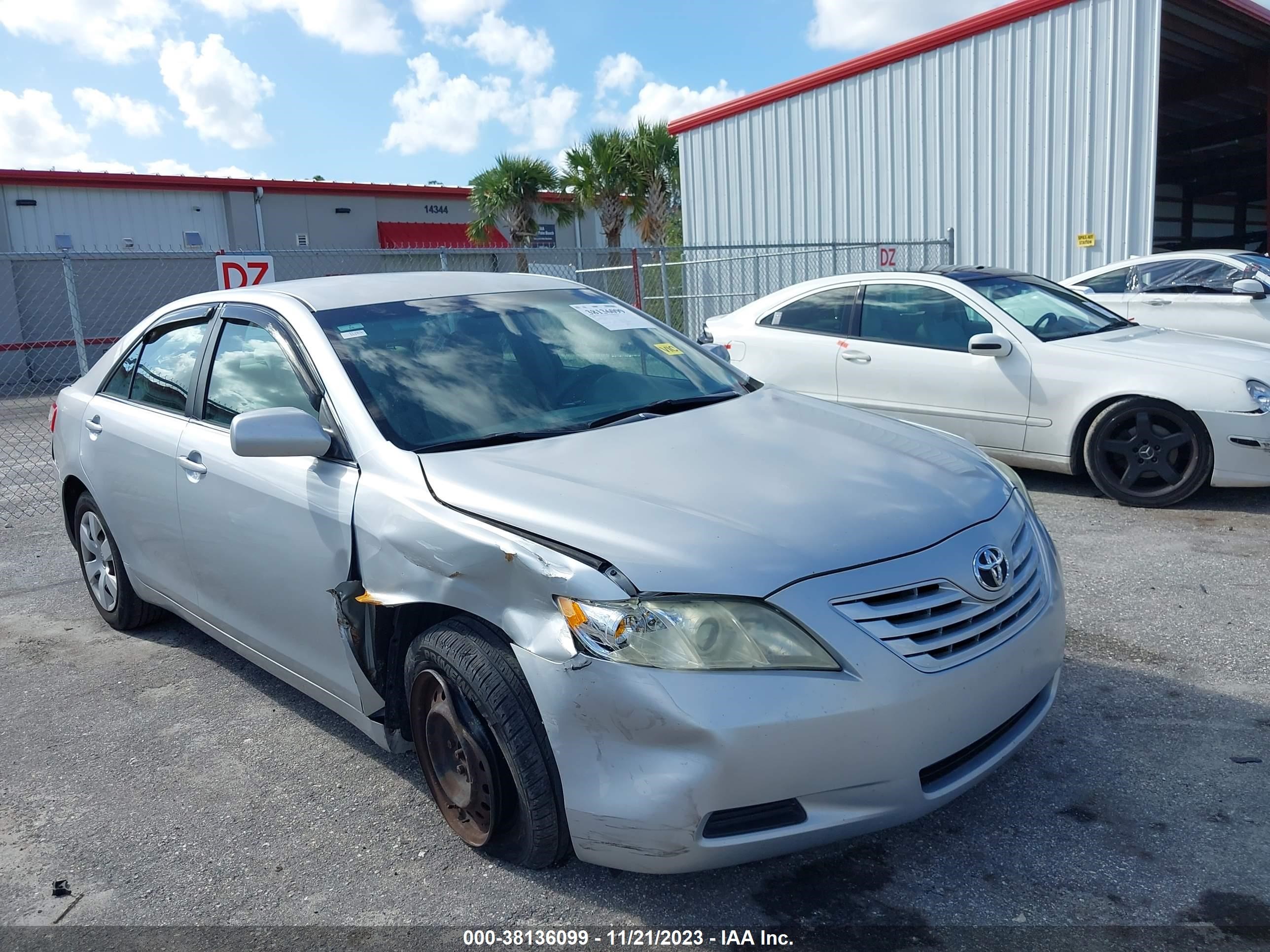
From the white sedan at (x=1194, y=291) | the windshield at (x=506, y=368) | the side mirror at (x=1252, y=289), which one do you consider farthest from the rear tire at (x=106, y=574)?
the side mirror at (x=1252, y=289)

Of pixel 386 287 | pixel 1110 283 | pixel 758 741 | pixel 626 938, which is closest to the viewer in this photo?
pixel 758 741

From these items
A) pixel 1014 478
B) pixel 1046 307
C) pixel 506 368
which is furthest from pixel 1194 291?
pixel 506 368

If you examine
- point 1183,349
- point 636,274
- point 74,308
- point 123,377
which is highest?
point 636,274

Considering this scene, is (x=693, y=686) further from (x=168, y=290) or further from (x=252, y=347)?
(x=168, y=290)

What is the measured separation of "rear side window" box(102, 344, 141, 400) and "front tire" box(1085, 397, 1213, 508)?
5275 mm

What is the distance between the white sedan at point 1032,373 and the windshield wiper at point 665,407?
337 cm

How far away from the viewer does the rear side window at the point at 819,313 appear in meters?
7.42

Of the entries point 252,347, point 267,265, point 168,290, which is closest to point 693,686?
point 252,347

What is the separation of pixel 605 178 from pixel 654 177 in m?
1.39

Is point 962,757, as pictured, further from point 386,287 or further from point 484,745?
point 386,287

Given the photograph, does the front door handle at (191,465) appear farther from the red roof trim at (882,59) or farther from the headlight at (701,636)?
the red roof trim at (882,59)

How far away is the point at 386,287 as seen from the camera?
380cm

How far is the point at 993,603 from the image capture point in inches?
101

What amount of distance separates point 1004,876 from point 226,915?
2.00 metres
